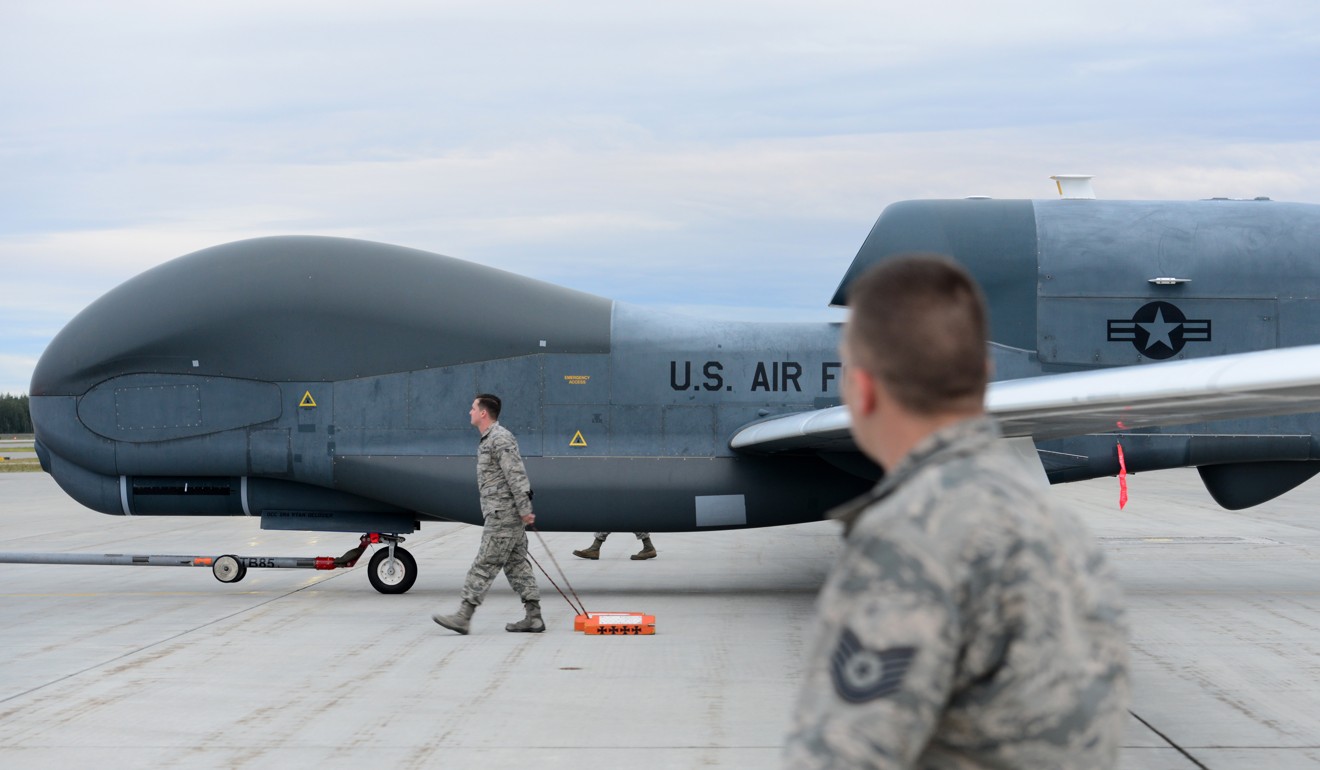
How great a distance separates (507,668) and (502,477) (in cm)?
185

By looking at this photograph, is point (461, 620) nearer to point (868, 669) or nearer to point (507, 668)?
point (507, 668)

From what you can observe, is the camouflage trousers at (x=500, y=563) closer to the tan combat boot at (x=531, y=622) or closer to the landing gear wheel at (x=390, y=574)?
the tan combat boot at (x=531, y=622)

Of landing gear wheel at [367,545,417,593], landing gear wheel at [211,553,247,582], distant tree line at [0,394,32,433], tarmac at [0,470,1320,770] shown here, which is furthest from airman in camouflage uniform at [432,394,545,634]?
distant tree line at [0,394,32,433]

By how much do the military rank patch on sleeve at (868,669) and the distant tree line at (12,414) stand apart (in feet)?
353

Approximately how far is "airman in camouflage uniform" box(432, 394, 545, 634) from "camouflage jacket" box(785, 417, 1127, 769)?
8307mm

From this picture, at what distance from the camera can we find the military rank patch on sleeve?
1.68 metres

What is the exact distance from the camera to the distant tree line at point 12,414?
→ 101 m

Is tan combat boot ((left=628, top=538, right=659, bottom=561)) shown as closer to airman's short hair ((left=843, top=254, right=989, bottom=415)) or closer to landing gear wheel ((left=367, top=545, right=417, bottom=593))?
landing gear wheel ((left=367, top=545, right=417, bottom=593))

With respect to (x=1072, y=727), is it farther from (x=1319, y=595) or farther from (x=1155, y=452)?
(x=1319, y=595)

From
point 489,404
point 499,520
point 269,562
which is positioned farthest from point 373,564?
point 489,404

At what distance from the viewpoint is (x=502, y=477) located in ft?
33.3

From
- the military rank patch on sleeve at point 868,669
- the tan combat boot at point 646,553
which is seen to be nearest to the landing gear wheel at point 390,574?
the tan combat boot at point 646,553

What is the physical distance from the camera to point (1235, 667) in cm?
884

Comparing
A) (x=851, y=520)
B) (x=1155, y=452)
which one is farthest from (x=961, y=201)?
(x=851, y=520)
